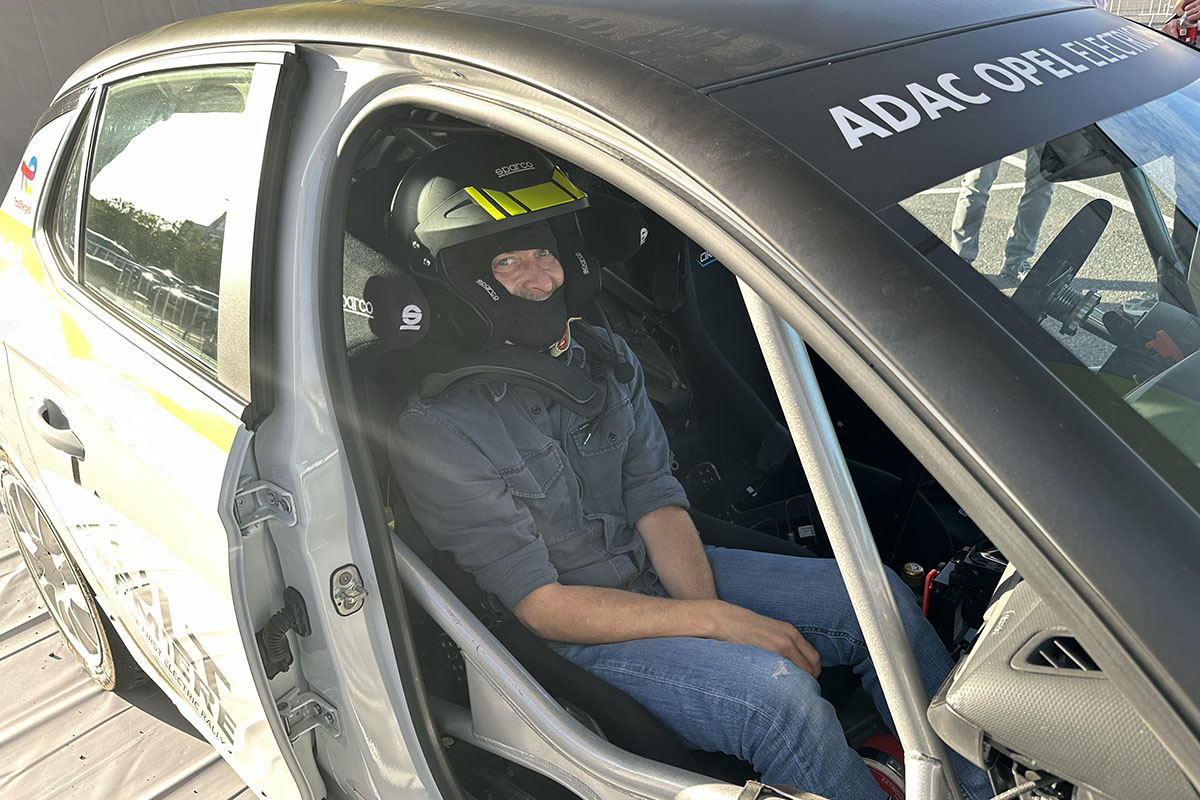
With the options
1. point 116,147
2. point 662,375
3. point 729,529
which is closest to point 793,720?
point 729,529

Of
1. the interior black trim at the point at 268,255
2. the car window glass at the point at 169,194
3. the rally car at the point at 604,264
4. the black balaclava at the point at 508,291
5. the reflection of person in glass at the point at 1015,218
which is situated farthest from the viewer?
the black balaclava at the point at 508,291

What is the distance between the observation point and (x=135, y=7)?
19.9 feet

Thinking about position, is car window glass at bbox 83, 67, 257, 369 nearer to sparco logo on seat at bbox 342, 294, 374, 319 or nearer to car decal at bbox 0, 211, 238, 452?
car decal at bbox 0, 211, 238, 452

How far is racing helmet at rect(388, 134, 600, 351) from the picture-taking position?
5.31ft

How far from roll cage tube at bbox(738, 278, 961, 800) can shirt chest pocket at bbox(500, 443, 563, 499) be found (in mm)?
753

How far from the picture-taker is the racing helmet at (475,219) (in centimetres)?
162

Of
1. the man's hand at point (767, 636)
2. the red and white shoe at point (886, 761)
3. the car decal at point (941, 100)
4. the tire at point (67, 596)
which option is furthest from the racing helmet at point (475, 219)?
the tire at point (67, 596)

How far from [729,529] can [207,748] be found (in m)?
1.42

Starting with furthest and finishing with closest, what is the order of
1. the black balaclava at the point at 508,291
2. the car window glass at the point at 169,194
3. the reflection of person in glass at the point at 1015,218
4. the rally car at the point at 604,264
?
the black balaclava at the point at 508,291, the car window glass at the point at 169,194, the reflection of person in glass at the point at 1015,218, the rally car at the point at 604,264

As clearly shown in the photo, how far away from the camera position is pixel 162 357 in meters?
1.59

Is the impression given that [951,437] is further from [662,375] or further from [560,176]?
[662,375]

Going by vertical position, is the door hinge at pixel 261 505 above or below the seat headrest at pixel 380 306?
below

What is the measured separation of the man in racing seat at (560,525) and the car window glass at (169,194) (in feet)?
1.03

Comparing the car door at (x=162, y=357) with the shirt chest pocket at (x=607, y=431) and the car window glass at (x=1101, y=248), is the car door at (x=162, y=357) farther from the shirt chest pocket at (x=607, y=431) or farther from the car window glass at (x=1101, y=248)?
the car window glass at (x=1101, y=248)
